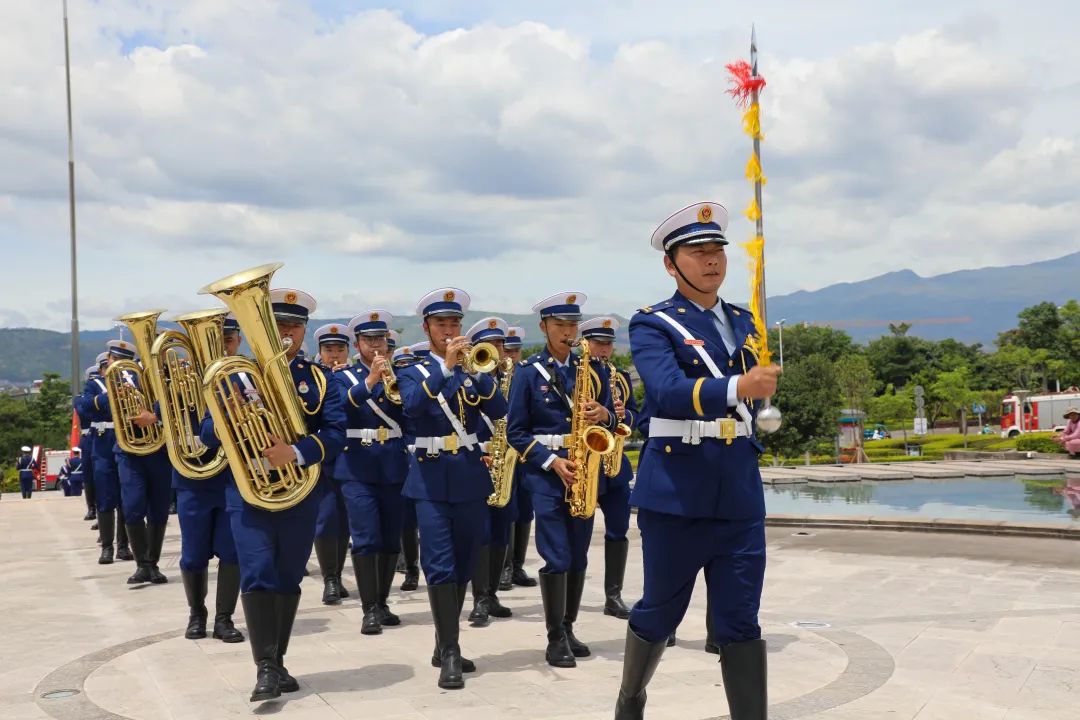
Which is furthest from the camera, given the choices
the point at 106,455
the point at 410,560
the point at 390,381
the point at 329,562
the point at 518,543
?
the point at 106,455

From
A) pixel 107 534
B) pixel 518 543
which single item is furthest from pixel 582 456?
pixel 107 534

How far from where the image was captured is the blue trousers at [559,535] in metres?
7.26

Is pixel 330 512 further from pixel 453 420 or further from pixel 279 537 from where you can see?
pixel 279 537

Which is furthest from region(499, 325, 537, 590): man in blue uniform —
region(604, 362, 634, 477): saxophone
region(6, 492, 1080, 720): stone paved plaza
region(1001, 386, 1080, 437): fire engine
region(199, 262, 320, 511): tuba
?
region(1001, 386, 1080, 437): fire engine

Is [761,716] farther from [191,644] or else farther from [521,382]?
[191,644]

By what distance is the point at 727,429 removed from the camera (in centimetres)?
480

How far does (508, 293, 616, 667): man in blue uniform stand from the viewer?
23.7 feet

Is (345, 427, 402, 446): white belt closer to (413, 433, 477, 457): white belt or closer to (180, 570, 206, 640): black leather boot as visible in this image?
(180, 570, 206, 640): black leather boot

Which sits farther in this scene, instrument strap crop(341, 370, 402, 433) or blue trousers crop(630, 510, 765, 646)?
instrument strap crop(341, 370, 402, 433)

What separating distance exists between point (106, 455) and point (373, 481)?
5522 millimetres

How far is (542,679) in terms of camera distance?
21.9ft

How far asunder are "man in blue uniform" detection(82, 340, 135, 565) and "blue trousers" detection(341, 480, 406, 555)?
190 inches

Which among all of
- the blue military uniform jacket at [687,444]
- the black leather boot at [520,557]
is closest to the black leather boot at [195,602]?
the black leather boot at [520,557]

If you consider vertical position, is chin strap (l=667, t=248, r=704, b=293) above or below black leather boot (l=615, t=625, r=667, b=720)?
above
